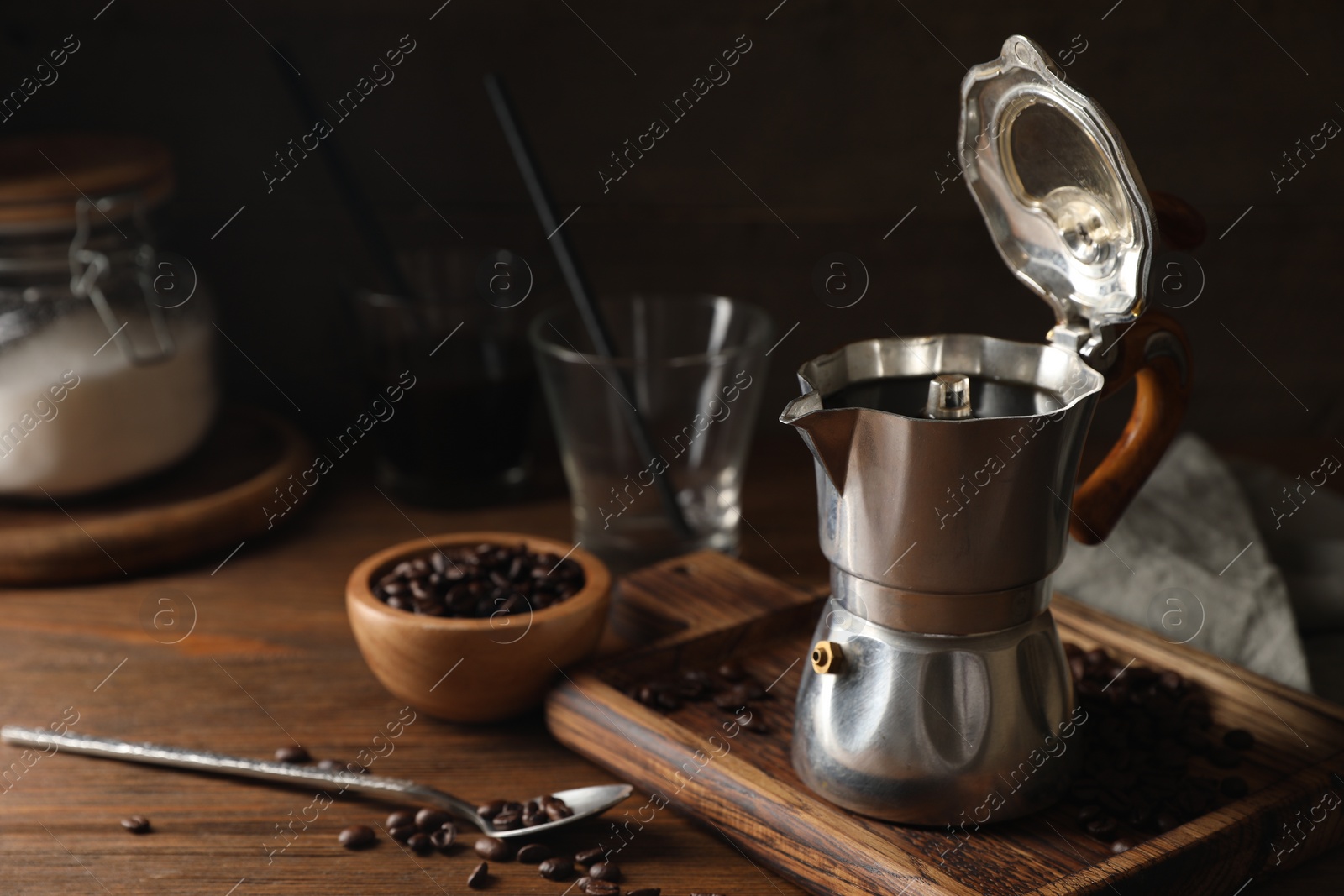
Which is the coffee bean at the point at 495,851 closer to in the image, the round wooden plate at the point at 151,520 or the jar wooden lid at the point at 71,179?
the round wooden plate at the point at 151,520

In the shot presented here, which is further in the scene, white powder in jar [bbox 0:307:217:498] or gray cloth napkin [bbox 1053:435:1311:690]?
white powder in jar [bbox 0:307:217:498]

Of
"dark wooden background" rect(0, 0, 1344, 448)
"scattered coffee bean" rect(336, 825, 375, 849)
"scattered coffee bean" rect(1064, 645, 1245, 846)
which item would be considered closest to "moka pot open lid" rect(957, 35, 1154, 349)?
"scattered coffee bean" rect(1064, 645, 1245, 846)

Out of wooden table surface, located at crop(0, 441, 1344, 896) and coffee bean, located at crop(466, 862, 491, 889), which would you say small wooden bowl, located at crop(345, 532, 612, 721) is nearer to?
wooden table surface, located at crop(0, 441, 1344, 896)

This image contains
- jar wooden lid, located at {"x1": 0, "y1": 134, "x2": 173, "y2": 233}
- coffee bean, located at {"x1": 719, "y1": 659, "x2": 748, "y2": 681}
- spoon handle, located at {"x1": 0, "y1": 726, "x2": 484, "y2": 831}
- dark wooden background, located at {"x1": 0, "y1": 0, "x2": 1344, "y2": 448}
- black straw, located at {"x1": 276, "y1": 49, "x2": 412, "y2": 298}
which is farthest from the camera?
dark wooden background, located at {"x1": 0, "y1": 0, "x2": 1344, "y2": 448}

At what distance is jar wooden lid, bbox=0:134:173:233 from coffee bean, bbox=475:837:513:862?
61 centimetres

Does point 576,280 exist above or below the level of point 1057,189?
below

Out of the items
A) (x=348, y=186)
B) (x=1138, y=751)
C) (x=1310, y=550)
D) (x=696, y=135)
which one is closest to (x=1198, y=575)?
(x=1310, y=550)

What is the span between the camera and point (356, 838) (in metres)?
0.67

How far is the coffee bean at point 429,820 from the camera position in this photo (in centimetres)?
68

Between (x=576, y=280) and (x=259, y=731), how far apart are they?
42 cm

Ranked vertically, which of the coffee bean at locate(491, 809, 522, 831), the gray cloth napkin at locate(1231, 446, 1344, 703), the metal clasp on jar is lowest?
the gray cloth napkin at locate(1231, 446, 1344, 703)

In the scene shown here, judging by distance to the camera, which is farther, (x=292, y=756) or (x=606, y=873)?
(x=292, y=756)

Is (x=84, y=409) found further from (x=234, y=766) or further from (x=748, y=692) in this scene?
(x=748, y=692)

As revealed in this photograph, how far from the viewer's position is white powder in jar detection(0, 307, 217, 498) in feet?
3.31
